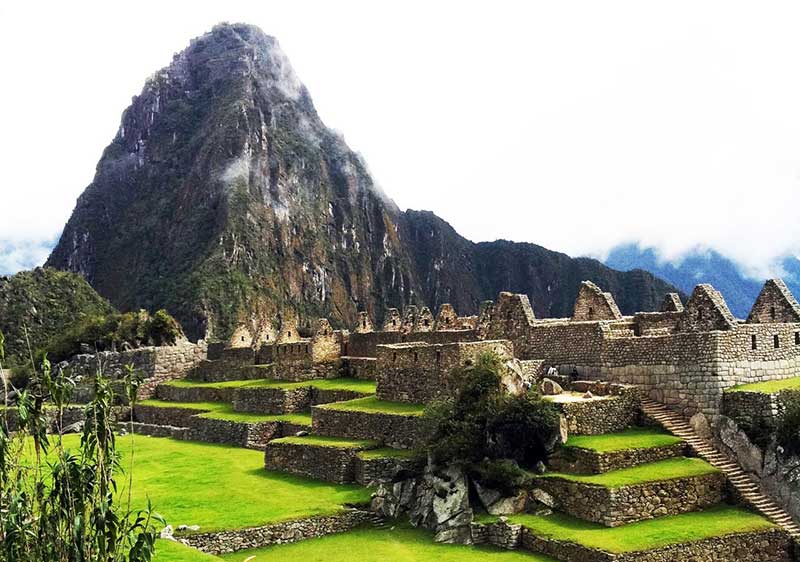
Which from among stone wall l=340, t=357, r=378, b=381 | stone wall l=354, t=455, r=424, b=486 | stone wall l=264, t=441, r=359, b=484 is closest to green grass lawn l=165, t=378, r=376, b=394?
stone wall l=340, t=357, r=378, b=381

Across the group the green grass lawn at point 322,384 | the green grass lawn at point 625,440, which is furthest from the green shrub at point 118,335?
the green grass lawn at point 625,440

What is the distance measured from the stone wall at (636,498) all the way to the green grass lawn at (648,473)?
0.11 m

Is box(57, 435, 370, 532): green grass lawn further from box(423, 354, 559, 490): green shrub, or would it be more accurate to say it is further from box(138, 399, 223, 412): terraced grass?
box(138, 399, 223, 412): terraced grass

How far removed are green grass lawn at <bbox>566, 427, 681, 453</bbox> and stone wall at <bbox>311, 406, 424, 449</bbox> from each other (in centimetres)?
421

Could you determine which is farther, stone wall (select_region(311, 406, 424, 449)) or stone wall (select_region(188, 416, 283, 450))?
stone wall (select_region(188, 416, 283, 450))

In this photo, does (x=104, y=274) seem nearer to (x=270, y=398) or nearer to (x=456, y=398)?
(x=270, y=398)

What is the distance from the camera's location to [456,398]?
18797mm

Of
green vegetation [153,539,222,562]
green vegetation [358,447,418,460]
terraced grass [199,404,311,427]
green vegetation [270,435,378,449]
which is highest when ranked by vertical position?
terraced grass [199,404,311,427]

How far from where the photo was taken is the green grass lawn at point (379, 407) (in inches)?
826

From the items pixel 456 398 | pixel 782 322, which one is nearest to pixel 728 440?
pixel 782 322

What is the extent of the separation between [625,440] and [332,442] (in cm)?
811

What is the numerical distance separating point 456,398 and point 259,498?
5.33 meters

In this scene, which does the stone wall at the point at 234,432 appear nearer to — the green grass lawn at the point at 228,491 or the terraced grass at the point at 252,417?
the terraced grass at the point at 252,417

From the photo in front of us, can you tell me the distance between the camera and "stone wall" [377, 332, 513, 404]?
2073cm
